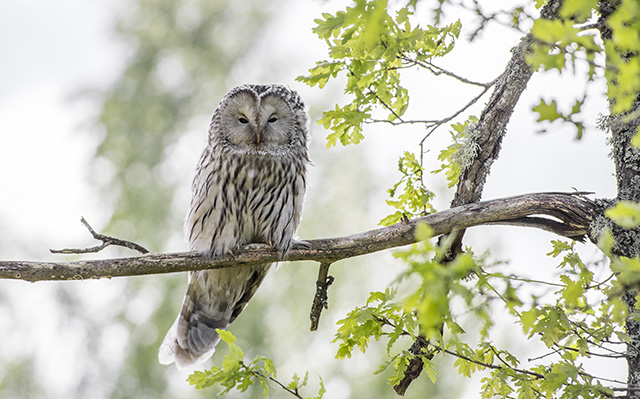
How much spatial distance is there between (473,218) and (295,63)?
7288 mm

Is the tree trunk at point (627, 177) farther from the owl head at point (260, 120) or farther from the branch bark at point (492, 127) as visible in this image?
the owl head at point (260, 120)

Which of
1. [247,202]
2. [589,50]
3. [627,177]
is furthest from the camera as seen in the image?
[247,202]

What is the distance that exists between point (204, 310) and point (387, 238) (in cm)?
148

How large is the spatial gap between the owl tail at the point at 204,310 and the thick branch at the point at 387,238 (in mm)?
877

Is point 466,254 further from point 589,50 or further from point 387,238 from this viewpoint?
point 387,238

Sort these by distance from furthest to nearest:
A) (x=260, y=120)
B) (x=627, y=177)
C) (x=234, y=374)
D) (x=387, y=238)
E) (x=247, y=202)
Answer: (x=260, y=120) → (x=247, y=202) → (x=387, y=238) → (x=627, y=177) → (x=234, y=374)

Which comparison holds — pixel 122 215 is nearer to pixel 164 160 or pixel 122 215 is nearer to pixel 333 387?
pixel 164 160

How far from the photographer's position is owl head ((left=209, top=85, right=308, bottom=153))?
3139mm

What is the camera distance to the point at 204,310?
3.43m

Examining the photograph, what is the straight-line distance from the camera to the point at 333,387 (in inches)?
320

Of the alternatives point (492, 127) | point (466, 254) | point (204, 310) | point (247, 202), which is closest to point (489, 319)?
point (466, 254)

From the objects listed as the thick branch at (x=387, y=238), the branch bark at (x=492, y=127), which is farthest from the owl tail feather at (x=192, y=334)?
the branch bark at (x=492, y=127)

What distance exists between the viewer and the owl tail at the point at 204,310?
3.33 metres

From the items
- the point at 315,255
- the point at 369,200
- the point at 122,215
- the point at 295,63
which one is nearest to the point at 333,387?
the point at 369,200
